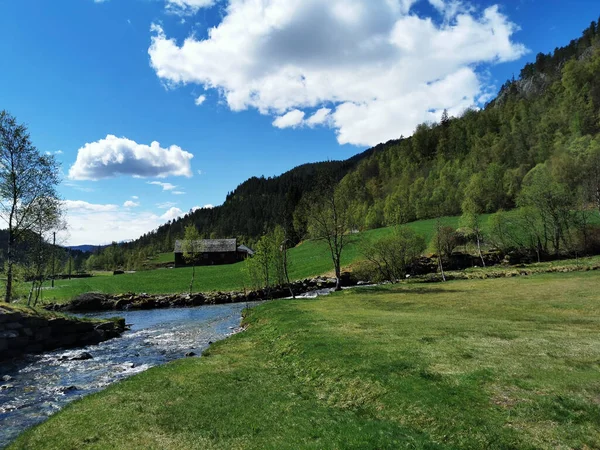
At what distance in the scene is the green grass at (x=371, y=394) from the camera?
11.2 m

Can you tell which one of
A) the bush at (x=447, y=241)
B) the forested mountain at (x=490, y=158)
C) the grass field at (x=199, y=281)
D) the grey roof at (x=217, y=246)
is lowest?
the grass field at (x=199, y=281)

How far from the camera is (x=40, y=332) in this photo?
3039 cm

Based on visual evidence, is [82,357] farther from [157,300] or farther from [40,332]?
[157,300]

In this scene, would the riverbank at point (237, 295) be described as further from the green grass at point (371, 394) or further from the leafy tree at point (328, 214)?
the green grass at point (371, 394)

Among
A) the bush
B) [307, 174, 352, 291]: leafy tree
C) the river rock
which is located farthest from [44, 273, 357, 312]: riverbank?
the river rock

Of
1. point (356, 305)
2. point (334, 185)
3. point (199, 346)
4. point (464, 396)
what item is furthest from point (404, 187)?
point (464, 396)

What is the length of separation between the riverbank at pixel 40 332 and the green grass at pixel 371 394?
15.6m

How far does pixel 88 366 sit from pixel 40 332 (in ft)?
28.6

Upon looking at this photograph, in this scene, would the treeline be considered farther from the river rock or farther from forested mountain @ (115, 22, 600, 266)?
the river rock

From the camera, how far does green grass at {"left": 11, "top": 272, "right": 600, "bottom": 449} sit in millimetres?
11242

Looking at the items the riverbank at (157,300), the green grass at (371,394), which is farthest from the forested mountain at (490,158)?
the green grass at (371,394)

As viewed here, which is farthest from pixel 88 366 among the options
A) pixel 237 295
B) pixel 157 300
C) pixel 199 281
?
pixel 199 281

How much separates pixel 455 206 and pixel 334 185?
75824 mm

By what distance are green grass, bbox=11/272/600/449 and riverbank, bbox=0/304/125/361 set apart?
1557cm
